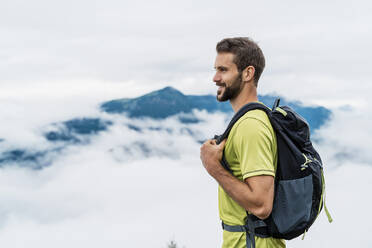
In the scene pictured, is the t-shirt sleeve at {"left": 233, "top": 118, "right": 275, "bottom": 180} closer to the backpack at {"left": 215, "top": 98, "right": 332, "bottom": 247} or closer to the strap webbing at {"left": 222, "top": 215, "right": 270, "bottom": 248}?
the backpack at {"left": 215, "top": 98, "right": 332, "bottom": 247}

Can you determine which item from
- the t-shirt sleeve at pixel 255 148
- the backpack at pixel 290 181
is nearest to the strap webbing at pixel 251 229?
the backpack at pixel 290 181

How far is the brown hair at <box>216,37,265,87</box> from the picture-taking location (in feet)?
12.8

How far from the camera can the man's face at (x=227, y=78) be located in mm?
3891

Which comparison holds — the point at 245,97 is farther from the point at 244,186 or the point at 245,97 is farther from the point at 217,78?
the point at 244,186

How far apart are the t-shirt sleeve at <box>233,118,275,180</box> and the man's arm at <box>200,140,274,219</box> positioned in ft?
0.24

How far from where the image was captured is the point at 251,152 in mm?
3369

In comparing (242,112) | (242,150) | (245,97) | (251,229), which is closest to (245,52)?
(245,97)

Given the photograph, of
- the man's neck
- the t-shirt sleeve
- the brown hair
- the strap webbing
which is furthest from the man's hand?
the brown hair

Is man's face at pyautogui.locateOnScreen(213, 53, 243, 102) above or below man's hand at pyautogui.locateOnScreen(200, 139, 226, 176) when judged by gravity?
above

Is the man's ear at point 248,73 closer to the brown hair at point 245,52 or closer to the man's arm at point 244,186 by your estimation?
the brown hair at point 245,52

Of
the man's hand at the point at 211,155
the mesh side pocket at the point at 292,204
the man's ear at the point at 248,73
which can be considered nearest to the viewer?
the mesh side pocket at the point at 292,204

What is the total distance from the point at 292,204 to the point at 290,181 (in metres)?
0.21

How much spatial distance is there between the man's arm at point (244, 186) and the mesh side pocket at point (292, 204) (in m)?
0.15

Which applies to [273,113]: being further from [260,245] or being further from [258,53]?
[260,245]
